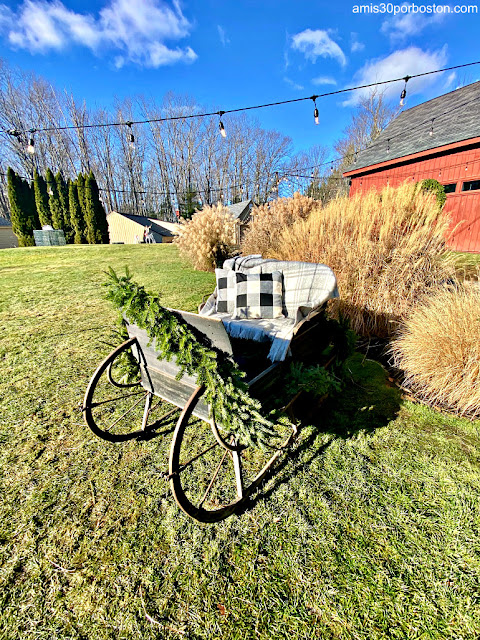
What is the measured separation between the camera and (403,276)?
315 cm

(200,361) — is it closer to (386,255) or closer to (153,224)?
(386,255)

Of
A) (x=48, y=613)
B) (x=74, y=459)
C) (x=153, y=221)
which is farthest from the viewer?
(x=153, y=221)

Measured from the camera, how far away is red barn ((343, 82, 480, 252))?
7.22 m

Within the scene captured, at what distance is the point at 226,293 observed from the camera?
2.92 meters

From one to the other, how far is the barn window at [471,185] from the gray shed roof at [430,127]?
1.07 metres

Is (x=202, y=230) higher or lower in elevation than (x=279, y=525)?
higher

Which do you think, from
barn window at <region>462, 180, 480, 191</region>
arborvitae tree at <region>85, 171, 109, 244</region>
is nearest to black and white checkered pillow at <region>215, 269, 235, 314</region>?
barn window at <region>462, 180, 480, 191</region>

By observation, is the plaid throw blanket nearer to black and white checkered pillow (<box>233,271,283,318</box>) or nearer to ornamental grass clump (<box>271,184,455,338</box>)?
black and white checkered pillow (<box>233,271,283,318</box>)

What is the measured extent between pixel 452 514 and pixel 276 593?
0.93 m

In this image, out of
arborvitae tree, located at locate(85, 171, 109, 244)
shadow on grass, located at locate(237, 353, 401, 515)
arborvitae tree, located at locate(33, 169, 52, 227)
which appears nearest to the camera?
shadow on grass, located at locate(237, 353, 401, 515)

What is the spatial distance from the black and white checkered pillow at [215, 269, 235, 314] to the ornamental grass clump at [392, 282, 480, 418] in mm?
1692

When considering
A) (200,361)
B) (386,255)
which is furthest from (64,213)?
(200,361)

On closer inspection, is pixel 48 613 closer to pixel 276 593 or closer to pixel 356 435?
pixel 276 593

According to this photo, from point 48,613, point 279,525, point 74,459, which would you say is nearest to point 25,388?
point 74,459
